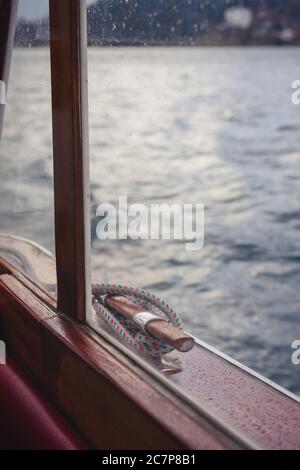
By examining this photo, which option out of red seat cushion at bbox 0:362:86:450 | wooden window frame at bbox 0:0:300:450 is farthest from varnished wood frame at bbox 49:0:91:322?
red seat cushion at bbox 0:362:86:450

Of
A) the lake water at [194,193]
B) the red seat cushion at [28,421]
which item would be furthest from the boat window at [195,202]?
the red seat cushion at [28,421]

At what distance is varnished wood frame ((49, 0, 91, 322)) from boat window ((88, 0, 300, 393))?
0.06 meters

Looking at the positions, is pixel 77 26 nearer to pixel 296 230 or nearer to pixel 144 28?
pixel 144 28

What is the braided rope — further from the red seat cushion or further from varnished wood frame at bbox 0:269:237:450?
the red seat cushion

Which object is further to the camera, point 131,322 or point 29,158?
point 29,158

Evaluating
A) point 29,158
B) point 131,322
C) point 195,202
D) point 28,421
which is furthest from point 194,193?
point 28,421

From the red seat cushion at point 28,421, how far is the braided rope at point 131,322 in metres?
0.18

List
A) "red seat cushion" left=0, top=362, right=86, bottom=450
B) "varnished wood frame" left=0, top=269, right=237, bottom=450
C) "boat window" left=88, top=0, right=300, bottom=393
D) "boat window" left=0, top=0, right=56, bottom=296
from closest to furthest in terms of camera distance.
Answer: "varnished wood frame" left=0, top=269, right=237, bottom=450, "red seat cushion" left=0, top=362, right=86, bottom=450, "boat window" left=0, top=0, right=56, bottom=296, "boat window" left=88, top=0, right=300, bottom=393

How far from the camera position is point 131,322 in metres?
1.04

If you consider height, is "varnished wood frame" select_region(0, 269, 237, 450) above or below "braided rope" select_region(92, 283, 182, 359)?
below

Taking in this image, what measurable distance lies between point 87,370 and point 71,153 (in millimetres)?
376

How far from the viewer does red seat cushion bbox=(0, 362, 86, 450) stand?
0.88 m

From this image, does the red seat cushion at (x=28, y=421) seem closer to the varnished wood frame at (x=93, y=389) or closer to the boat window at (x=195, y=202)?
the varnished wood frame at (x=93, y=389)

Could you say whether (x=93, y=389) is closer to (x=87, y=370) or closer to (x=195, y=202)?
(x=87, y=370)
